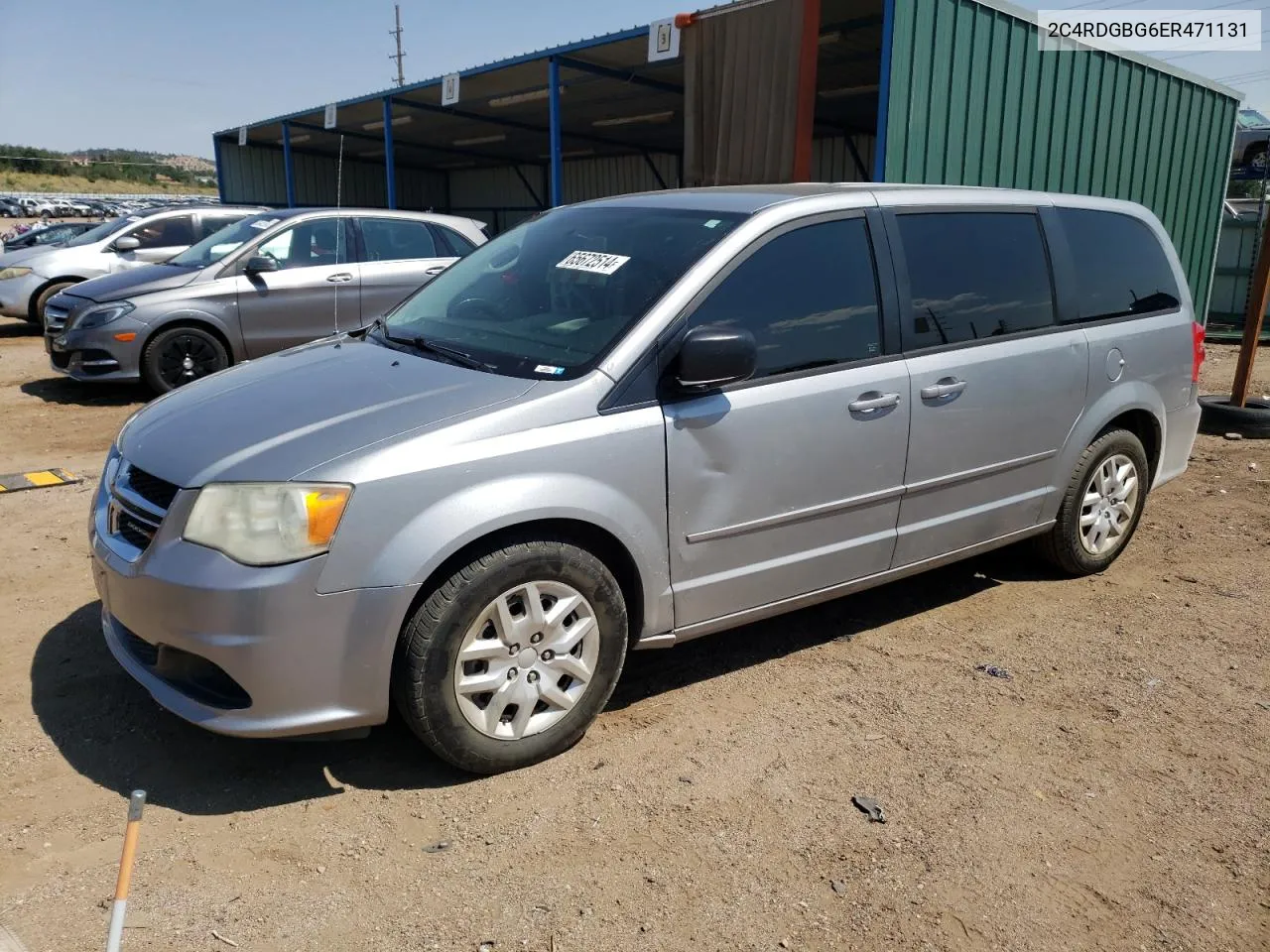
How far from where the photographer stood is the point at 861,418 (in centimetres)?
370

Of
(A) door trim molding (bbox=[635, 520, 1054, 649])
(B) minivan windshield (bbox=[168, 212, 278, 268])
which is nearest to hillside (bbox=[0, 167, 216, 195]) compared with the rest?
(B) minivan windshield (bbox=[168, 212, 278, 268])

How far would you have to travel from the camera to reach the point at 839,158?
781 inches

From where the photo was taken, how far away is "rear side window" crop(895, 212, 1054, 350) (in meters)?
3.95

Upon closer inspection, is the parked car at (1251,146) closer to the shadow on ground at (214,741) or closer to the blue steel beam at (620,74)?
the blue steel beam at (620,74)

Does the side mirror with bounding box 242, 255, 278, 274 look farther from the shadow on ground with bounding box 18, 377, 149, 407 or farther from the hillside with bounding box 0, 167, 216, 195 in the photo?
the hillside with bounding box 0, 167, 216, 195

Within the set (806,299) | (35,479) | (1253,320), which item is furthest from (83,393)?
(1253,320)

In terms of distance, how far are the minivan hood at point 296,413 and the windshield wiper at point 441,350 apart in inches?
2.2

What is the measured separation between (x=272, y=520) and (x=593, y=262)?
1558 millimetres

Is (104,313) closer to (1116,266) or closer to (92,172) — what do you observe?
(1116,266)

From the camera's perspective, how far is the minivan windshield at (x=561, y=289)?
337 cm

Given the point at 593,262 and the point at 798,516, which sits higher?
the point at 593,262

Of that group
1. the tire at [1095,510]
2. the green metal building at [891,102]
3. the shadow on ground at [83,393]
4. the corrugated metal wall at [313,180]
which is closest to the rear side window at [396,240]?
the green metal building at [891,102]

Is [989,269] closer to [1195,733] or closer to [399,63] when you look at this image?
[1195,733]

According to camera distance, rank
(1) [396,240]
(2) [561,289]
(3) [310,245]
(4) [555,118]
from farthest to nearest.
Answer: (4) [555,118] < (1) [396,240] < (3) [310,245] < (2) [561,289]
